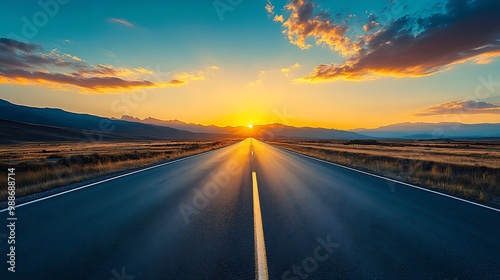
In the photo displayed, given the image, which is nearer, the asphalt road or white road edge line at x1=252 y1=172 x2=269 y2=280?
white road edge line at x1=252 y1=172 x2=269 y2=280

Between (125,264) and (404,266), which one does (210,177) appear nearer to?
(125,264)

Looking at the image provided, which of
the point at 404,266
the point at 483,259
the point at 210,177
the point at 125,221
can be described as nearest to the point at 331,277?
the point at 404,266

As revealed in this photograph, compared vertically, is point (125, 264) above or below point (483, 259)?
below

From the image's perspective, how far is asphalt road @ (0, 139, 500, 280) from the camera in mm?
3484

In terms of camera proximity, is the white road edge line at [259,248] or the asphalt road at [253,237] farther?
the asphalt road at [253,237]

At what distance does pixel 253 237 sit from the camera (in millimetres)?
4613

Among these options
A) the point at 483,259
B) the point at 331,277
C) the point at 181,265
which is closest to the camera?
the point at 331,277

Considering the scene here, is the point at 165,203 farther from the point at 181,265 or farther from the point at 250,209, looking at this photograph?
the point at 181,265

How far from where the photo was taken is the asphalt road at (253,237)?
3.48 meters

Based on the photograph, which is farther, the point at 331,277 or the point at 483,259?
the point at 483,259

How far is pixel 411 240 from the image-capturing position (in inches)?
181

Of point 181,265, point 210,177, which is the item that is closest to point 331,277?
point 181,265

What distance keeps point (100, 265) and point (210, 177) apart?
834 cm

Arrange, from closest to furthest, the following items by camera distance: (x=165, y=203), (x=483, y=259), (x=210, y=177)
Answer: (x=483, y=259) < (x=165, y=203) < (x=210, y=177)
